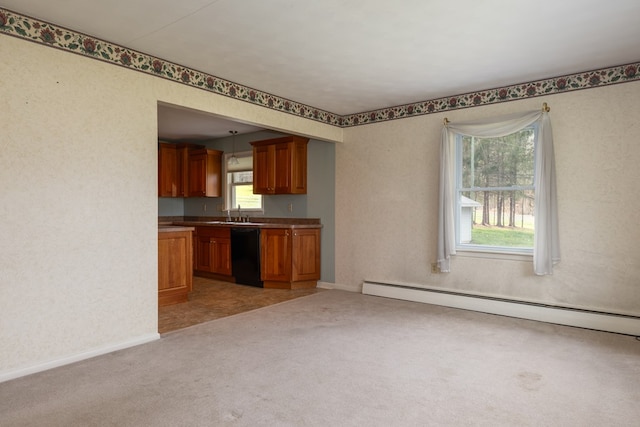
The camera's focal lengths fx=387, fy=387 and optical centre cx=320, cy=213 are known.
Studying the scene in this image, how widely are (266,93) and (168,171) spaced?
3.82m

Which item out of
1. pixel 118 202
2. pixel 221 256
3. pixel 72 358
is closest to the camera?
pixel 72 358

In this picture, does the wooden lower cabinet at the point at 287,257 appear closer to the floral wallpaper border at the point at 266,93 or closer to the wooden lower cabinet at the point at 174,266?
the wooden lower cabinet at the point at 174,266

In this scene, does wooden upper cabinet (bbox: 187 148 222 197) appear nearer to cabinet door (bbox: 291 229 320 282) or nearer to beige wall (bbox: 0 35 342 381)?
cabinet door (bbox: 291 229 320 282)

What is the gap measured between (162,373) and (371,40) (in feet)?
9.74

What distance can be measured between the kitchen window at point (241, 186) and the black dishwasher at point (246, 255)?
96 cm

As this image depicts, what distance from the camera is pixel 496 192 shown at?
4492mm

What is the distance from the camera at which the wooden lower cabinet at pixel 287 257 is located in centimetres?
565

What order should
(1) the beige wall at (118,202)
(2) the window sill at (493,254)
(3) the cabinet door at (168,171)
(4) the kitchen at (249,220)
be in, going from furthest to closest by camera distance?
(3) the cabinet door at (168,171) < (4) the kitchen at (249,220) < (2) the window sill at (493,254) < (1) the beige wall at (118,202)

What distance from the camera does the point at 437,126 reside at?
484 centimetres

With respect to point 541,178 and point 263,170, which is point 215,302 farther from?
point 541,178

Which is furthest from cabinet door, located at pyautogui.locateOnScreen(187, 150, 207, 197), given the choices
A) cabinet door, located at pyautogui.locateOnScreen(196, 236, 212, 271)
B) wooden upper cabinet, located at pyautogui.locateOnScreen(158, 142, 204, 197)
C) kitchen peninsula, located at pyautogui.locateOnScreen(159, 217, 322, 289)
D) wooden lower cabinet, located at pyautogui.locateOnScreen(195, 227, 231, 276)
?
kitchen peninsula, located at pyautogui.locateOnScreen(159, 217, 322, 289)

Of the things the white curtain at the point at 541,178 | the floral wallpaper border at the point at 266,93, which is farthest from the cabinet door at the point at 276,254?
the white curtain at the point at 541,178

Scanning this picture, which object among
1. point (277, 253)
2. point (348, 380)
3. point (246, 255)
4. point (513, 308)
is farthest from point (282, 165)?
point (348, 380)

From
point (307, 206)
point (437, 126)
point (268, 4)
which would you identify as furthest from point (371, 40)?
point (307, 206)
